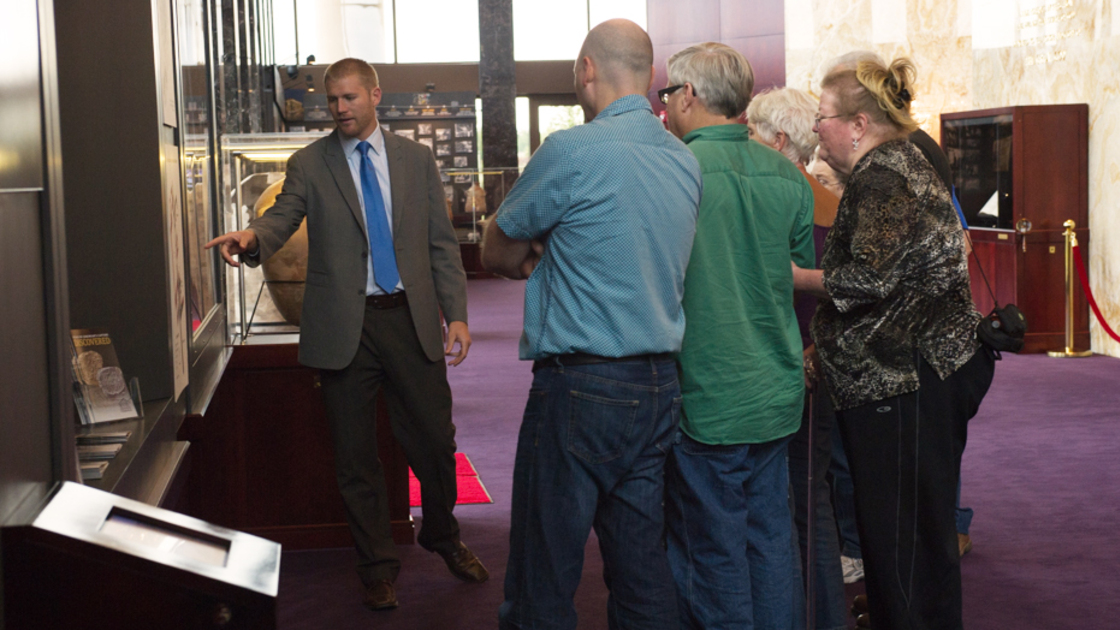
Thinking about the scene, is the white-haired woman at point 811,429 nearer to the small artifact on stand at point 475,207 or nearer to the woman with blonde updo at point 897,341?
the woman with blonde updo at point 897,341

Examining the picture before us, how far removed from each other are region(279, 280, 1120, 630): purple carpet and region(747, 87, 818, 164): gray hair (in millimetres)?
1602

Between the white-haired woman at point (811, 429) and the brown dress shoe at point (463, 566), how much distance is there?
49.5 inches

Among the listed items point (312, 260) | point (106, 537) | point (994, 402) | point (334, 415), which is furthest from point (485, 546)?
point (994, 402)

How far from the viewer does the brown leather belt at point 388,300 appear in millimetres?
3801

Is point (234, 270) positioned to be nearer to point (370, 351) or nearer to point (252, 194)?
point (252, 194)

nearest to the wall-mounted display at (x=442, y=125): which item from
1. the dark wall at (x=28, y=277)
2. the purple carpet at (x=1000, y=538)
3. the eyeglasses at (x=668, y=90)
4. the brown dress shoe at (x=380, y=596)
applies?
the purple carpet at (x=1000, y=538)

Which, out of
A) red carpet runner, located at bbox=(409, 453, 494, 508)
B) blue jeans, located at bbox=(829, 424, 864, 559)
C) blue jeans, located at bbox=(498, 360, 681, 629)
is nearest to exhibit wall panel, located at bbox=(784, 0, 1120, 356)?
red carpet runner, located at bbox=(409, 453, 494, 508)

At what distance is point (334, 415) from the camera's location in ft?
12.5

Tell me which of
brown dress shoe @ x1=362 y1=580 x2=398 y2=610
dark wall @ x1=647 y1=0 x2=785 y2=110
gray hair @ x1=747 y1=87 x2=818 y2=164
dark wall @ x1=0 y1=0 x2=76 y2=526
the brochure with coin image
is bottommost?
brown dress shoe @ x1=362 y1=580 x2=398 y2=610

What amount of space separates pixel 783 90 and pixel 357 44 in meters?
23.6

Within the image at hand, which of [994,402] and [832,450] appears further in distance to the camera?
[994,402]

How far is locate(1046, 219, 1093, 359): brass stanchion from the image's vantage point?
9.23 meters

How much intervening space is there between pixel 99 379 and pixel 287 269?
→ 1888 mm

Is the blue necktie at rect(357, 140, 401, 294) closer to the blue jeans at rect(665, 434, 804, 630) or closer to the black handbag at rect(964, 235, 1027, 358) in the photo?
the blue jeans at rect(665, 434, 804, 630)
